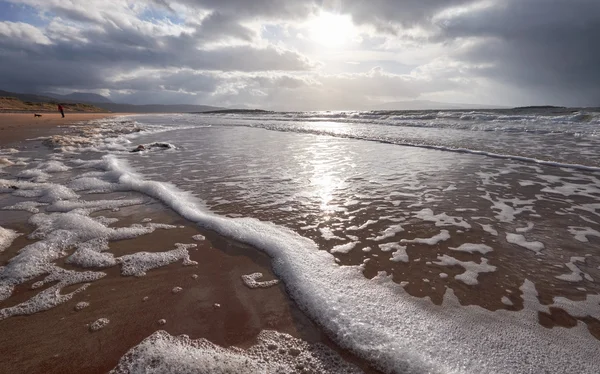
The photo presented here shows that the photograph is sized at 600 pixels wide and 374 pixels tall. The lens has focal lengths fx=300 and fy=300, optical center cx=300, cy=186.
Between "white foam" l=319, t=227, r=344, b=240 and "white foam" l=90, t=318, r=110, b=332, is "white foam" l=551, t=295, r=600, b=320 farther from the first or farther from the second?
"white foam" l=90, t=318, r=110, b=332

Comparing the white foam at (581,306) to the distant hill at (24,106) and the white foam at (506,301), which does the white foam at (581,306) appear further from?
the distant hill at (24,106)

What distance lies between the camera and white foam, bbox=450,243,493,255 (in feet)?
11.9

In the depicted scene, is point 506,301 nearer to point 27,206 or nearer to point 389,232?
point 389,232

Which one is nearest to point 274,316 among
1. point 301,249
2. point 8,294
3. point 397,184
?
point 301,249

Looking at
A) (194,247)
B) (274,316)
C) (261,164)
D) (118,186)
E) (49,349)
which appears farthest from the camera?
(261,164)

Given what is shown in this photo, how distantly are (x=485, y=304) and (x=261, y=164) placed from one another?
6.82 meters

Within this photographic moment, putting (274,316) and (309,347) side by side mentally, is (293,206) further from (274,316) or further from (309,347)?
(309,347)

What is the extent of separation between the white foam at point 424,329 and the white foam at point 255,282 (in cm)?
14

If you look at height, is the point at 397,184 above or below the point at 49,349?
above

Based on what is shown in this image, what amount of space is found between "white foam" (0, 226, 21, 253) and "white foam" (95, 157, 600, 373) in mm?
3005

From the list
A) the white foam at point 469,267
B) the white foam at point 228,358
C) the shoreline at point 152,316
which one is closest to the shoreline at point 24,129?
the shoreline at point 152,316

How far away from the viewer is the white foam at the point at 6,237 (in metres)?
3.65

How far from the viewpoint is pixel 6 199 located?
5438 mm

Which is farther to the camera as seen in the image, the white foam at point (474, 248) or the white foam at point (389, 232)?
the white foam at point (389, 232)
